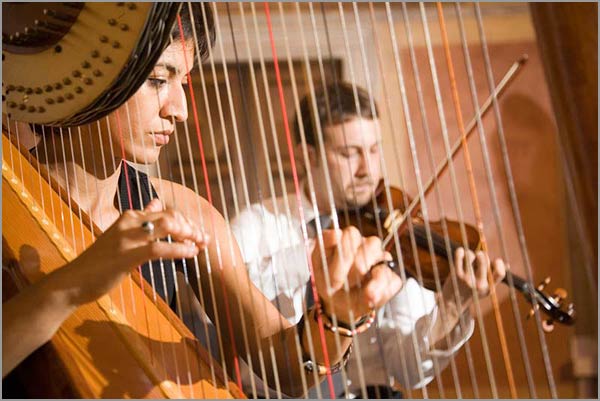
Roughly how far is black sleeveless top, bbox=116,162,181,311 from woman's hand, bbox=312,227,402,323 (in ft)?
1.05

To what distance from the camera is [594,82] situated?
679 millimetres

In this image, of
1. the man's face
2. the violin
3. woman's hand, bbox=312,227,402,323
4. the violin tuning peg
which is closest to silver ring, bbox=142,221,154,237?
woman's hand, bbox=312,227,402,323

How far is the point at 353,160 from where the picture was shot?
1.36 meters

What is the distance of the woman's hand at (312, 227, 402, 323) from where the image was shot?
2.81 ft

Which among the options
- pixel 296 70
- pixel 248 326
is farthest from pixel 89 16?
pixel 296 70

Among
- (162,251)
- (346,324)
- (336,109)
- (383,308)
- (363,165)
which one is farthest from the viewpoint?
(336,109)

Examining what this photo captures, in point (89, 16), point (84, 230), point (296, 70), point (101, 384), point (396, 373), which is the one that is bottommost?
point (396, 373)

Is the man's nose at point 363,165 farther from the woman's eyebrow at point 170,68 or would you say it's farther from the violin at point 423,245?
the woman's eyebrow at point 170,68

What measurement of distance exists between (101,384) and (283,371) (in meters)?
0.29

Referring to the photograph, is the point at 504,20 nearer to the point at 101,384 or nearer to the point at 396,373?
the point at 396,373

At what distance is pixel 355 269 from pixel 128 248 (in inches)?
8.9

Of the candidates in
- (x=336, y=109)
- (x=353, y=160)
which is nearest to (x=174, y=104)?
(x=353, y=160)

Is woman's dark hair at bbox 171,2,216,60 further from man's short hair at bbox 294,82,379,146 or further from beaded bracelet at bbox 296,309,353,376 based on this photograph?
beaded bracelet at bbox 296,309,353,376

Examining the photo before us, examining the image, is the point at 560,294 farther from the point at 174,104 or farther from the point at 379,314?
the point at 174,104
